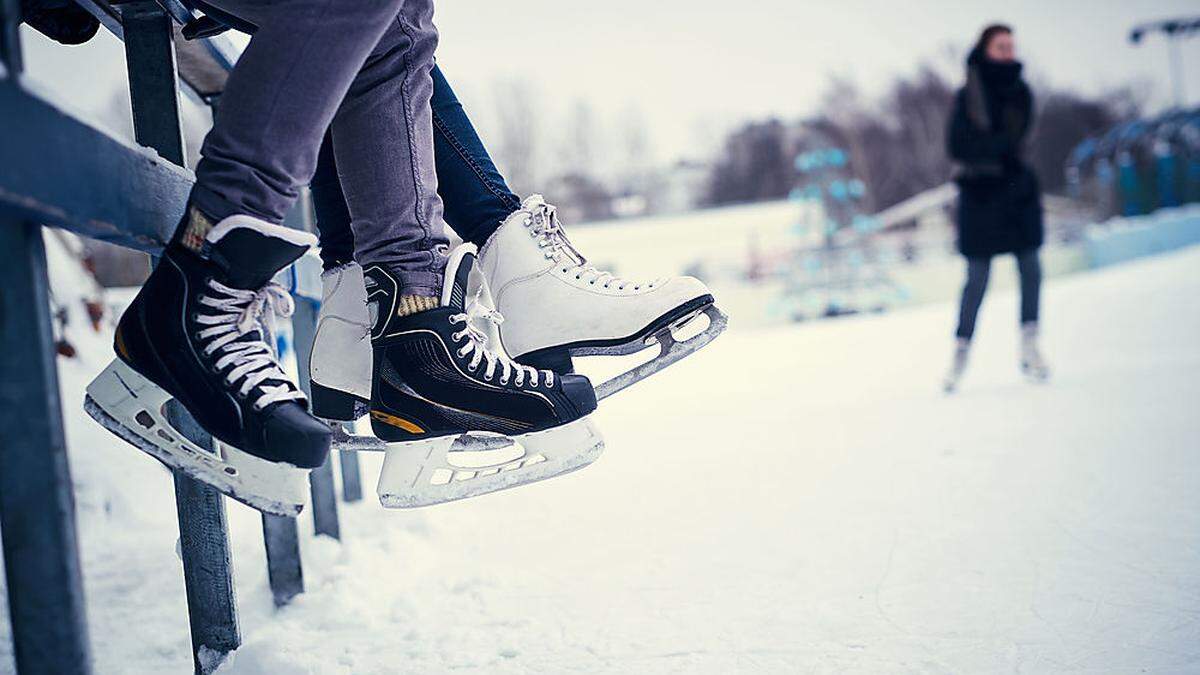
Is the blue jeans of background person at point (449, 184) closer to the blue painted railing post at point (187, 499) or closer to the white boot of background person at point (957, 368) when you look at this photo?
the blue painted railing post at point (187, 499)

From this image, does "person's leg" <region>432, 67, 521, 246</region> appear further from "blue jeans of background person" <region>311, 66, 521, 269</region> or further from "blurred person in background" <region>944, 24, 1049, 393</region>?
"blurred person in background" <region>944, 24, 1049, 393</region>

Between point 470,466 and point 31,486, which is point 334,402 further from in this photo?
point 31,486

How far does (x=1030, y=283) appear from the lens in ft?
9.71

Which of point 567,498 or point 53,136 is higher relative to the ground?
point 53,136

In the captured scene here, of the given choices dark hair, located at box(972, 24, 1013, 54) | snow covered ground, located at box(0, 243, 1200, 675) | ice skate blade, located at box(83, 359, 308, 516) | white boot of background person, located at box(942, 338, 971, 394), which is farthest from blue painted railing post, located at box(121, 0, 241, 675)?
dark hair, located at box(972, 24, 1013, 54)

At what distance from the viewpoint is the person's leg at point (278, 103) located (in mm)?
667

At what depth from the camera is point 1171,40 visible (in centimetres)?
1453

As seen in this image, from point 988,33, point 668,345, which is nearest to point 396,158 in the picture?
point 668,345

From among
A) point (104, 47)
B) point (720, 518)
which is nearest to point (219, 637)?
point (720, 518)

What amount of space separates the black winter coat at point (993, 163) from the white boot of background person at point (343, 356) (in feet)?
8.52

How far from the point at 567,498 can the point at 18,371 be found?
1.28 metres

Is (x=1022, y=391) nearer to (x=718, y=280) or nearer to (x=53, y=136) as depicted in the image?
(x=53, y=136)

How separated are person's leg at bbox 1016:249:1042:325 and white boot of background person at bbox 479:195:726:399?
2.39 m

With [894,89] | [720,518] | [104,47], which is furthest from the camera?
[894,89]
